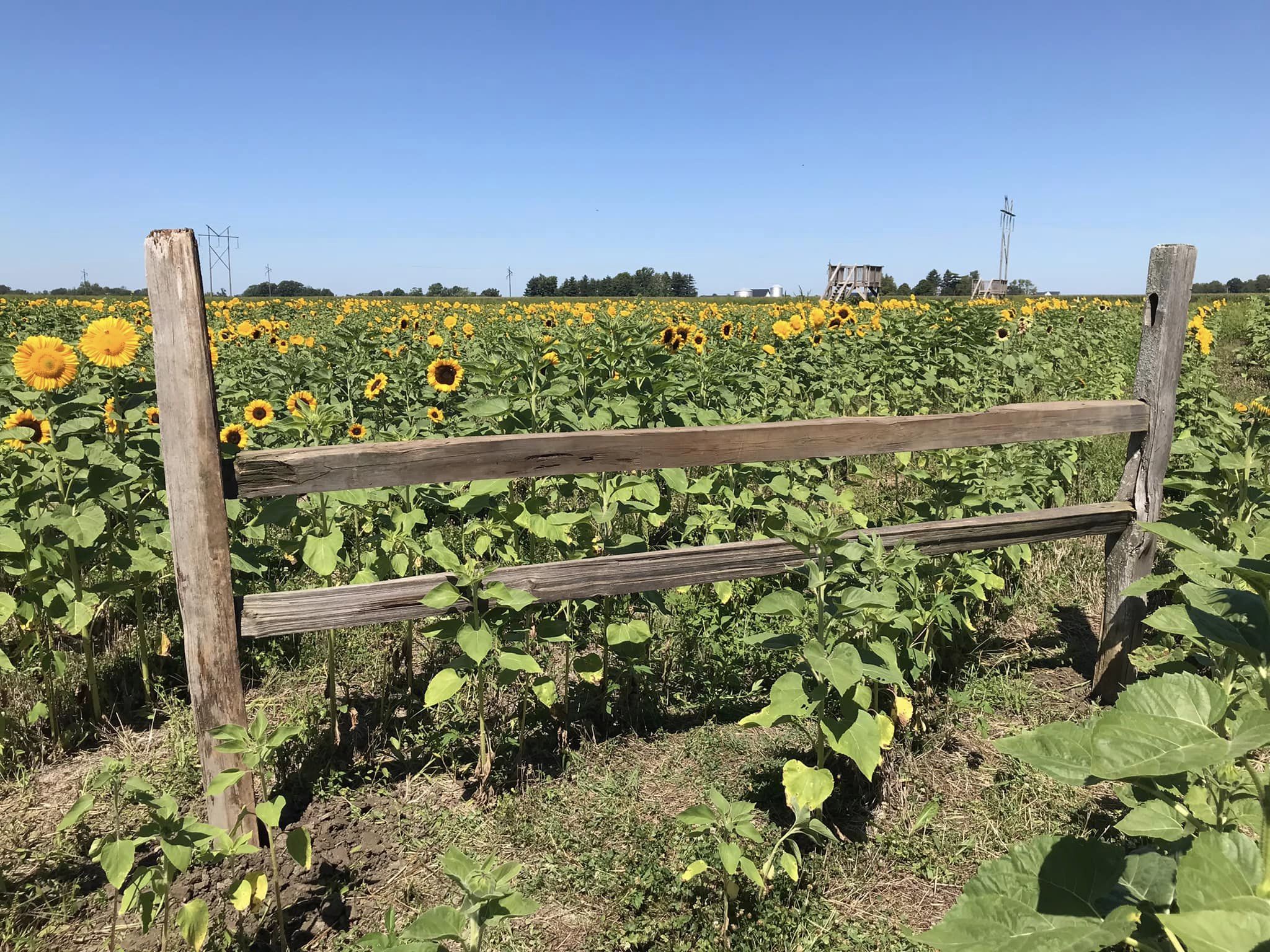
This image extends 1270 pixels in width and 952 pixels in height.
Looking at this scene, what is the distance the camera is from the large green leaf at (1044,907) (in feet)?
3.31

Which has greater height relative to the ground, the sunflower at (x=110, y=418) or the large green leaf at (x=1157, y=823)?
the sunflower at (x=110, y=418)

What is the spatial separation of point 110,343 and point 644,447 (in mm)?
2178

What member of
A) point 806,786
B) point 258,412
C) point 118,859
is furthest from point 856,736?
point 258,412

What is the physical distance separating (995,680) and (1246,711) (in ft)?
9.45

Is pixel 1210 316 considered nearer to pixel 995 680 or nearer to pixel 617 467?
pixel 995 680

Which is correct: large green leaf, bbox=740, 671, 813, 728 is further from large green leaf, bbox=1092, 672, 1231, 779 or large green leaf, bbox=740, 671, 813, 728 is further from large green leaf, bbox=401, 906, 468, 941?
large green leaf, bbox=1092, 672, 1231, 779

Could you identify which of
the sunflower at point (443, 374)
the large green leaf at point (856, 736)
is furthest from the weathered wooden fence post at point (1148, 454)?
the sunflower at point (443, 374)

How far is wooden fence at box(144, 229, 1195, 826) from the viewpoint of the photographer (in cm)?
237

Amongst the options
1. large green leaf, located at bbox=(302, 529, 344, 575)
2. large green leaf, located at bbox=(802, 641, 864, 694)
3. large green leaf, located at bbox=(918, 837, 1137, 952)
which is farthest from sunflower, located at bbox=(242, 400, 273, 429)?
large green leaf, located at bbox=(918, 837, 1137, 952)

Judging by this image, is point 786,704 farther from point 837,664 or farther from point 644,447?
point 644,447

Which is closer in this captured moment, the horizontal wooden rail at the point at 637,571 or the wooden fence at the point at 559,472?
the wooden fence at the point at 559,472

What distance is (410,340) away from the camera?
27.7 ft

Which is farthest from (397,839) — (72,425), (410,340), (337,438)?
(410,340)

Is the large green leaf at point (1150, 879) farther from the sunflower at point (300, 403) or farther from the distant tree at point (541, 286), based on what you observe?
the distant tree at point (541, 286)
